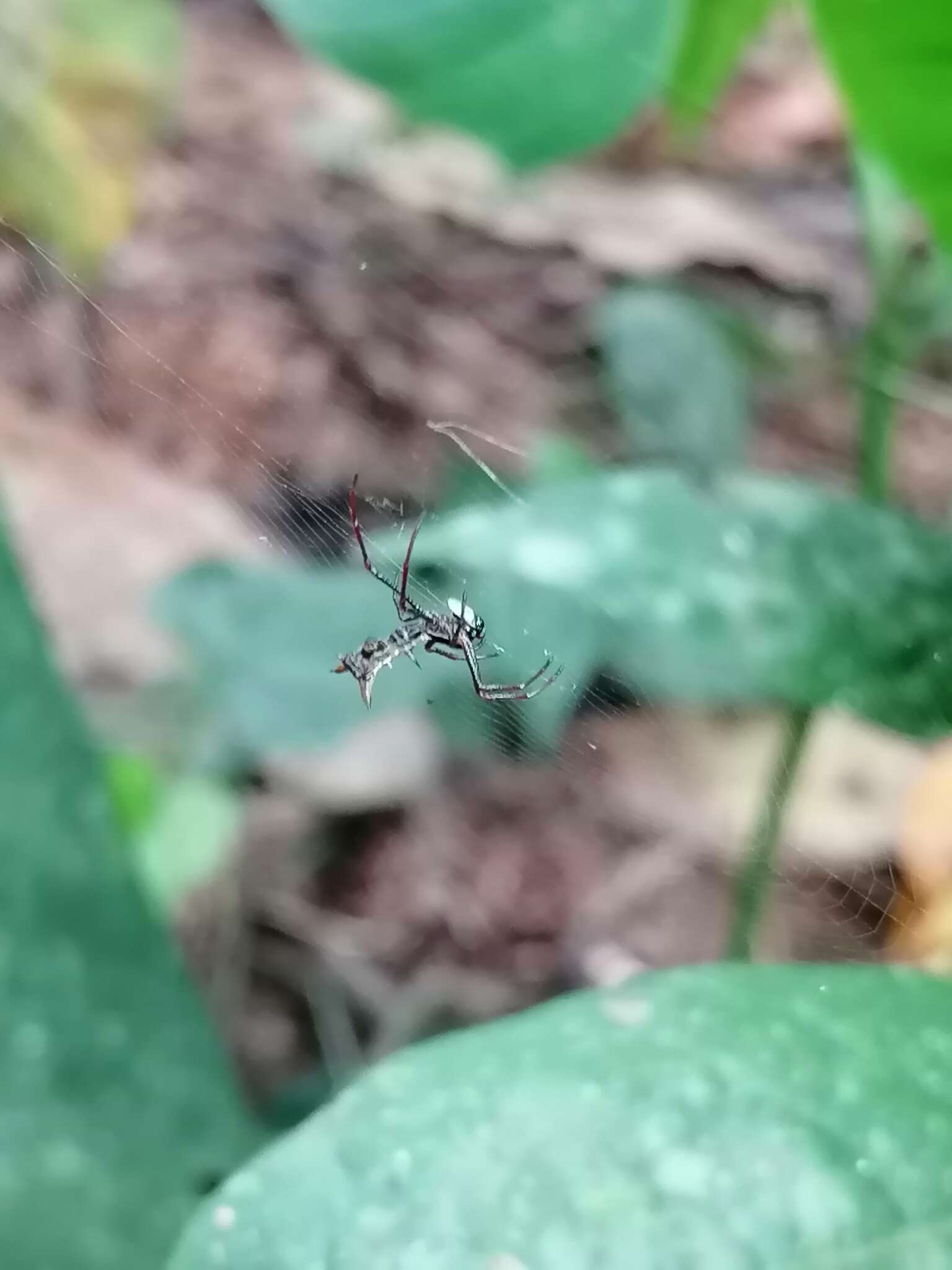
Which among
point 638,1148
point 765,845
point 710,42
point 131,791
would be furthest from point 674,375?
point 638,1148

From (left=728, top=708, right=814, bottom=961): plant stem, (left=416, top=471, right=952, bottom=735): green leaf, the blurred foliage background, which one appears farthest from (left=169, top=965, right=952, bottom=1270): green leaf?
(left=728, top=708, right=814, bottom=961): plant stem

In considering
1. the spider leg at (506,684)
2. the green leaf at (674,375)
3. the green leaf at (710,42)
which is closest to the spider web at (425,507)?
the spider leg at (506,684)

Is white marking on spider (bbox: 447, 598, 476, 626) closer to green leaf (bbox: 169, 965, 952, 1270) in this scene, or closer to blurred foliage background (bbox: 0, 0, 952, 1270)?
blurred foliage background (bbox: 0, 0, 952, 1270)

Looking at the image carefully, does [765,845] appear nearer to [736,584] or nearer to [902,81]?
[736,584]

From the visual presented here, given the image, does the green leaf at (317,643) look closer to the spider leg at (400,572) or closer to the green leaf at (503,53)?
the spider leg at (400,572)

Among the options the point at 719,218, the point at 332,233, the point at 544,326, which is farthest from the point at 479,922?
the point at 719,218

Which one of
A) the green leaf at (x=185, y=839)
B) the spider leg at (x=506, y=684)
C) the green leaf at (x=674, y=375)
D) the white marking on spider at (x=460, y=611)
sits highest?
the white marking on spider at (x=460, y=611)
